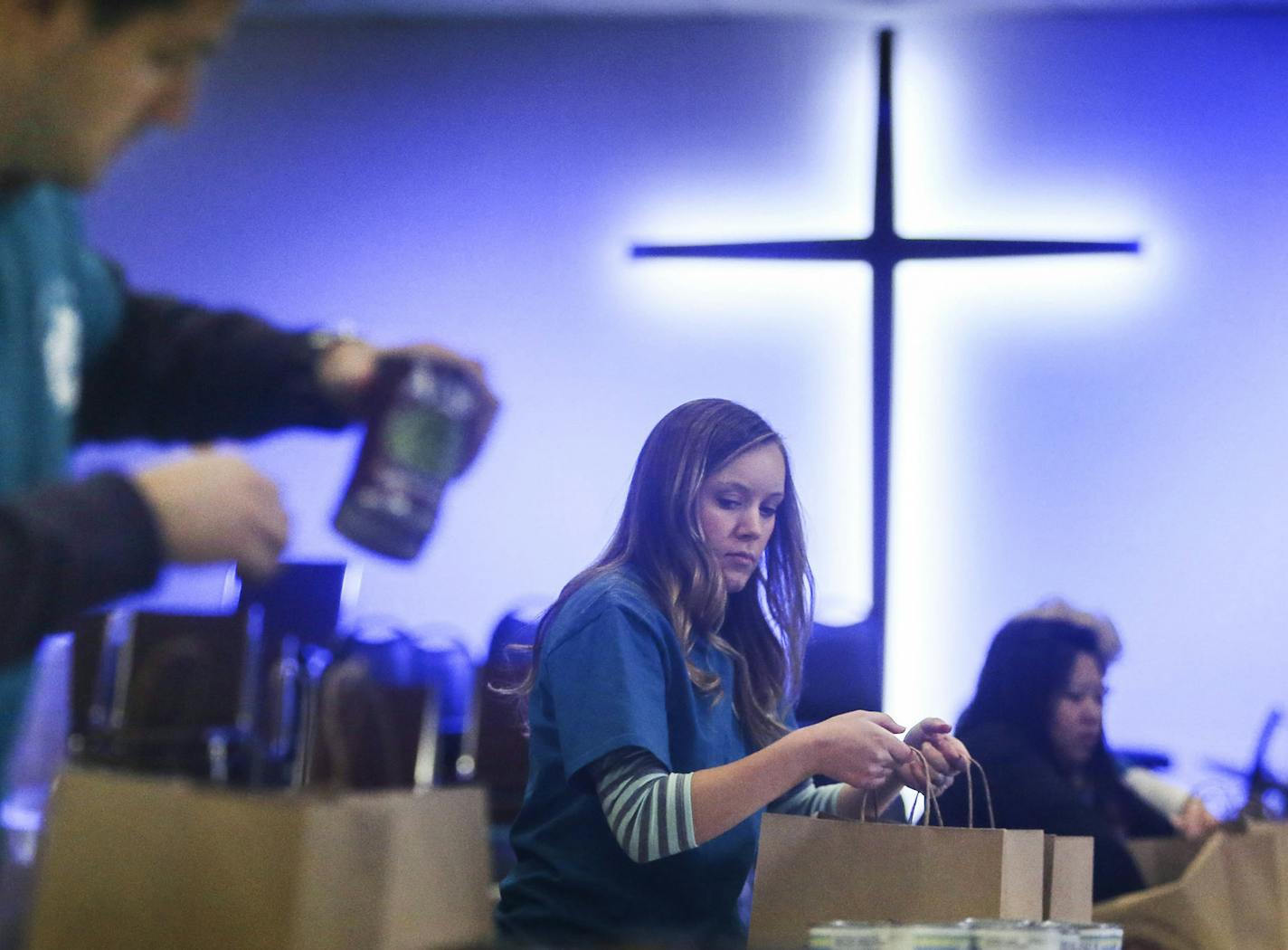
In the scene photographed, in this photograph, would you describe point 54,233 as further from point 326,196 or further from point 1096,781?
point 326,196

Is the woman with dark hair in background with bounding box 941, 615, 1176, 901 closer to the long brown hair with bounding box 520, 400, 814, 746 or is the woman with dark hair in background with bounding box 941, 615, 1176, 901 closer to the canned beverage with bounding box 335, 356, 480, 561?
the long brown hair with bounding box 520, 400, 814, 746

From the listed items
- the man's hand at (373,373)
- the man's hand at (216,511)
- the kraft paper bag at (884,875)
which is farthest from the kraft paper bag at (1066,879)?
the man's hand at (216,511)

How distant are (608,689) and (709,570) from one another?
0.24 metres

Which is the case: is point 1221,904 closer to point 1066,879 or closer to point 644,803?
point 1066,879

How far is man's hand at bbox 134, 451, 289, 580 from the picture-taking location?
71cm

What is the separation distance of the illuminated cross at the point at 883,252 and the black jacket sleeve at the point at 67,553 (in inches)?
147

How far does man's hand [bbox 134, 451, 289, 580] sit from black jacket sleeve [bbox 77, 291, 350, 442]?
17 cm

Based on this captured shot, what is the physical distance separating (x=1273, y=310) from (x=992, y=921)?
372 cm

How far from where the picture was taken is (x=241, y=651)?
3402 millimetres

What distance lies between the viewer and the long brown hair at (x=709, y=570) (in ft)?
5.17

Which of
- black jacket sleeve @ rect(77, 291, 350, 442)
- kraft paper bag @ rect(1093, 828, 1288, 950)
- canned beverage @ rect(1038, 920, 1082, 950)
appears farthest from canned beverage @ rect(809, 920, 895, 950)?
kraft paper bag @ rect(1093, 828, 1288, 950)

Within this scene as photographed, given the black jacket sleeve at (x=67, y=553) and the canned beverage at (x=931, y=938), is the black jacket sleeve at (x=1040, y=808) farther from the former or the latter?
the black jacket sleeve at (x=67, y=553)

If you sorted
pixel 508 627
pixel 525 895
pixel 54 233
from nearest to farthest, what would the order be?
1. pixel 54 233
2. pixel 525 895
3. pixel 508 627

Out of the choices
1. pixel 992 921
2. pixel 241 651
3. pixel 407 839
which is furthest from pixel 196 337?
pixel 241 651
